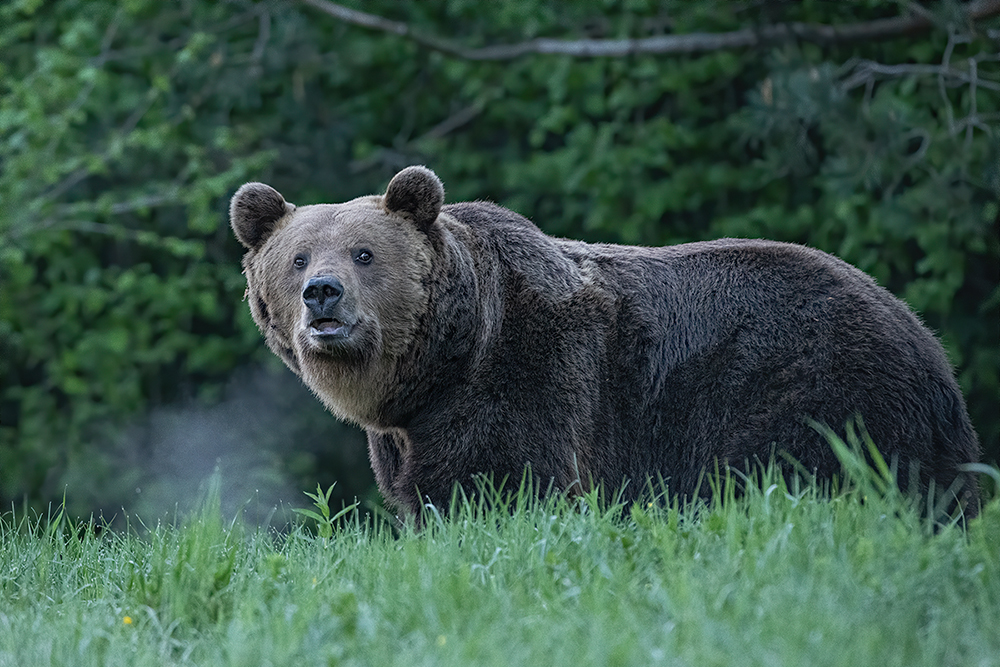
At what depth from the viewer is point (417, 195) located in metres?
4.79

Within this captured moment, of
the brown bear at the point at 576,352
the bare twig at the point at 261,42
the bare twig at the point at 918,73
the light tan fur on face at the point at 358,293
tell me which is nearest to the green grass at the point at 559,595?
the brown bear at the point at 576,352

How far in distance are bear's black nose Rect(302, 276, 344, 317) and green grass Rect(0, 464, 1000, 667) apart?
82cm

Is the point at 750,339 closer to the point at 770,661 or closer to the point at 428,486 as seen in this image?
the point at 428,486

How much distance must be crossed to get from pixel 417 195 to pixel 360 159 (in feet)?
19.3

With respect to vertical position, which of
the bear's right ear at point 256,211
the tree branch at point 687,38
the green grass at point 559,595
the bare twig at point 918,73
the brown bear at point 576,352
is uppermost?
the tree branch at point 687,38

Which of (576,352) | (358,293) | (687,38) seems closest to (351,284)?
(358,293)

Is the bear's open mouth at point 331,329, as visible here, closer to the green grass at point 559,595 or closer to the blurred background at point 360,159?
the green grass at point 559,595

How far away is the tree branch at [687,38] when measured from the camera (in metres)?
8.41

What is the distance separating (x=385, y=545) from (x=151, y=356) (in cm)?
660

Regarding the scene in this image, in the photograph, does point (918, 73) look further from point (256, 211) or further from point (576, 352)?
point (256, 211)

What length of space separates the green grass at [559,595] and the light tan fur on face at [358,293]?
696 millimetres

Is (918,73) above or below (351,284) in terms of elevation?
above

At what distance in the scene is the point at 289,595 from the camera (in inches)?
140

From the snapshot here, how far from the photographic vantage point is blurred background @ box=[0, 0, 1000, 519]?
8.25 m
